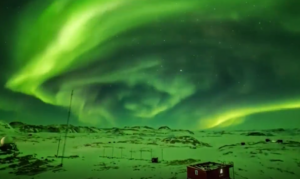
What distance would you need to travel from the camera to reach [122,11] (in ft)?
27.7

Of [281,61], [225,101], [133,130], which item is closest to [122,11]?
[133,130]

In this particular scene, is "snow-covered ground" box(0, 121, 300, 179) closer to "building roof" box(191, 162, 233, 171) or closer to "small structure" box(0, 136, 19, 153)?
"small structure" box(0, 136, 19, 153)

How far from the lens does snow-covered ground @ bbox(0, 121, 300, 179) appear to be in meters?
7.21

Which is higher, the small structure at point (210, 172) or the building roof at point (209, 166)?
the building roof at point (209, 166)

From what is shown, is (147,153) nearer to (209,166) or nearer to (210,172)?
(209,166)

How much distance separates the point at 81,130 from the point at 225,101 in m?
4.83

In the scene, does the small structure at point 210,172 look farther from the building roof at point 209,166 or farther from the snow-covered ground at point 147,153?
the snow-covered ground at point 147,153

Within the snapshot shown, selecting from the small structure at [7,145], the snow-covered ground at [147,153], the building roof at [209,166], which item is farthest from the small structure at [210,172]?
the small structure at [7,145]

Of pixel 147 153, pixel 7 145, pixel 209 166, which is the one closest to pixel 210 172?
pixel 209 166

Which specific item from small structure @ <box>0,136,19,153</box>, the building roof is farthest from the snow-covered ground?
the building roof

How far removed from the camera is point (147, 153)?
26.5 ft

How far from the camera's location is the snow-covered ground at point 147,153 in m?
7.21

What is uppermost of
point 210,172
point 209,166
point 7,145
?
point 7,145

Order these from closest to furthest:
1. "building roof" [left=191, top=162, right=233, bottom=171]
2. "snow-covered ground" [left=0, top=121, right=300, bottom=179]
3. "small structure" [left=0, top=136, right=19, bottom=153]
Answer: "building roof" [left=191, top=162, right=233, bottom=171]
"snow-covered ground" [left=0, top=121, right=300, bottom=179]
"small structure" [left=0, top=136, right=19, bottom=153]
